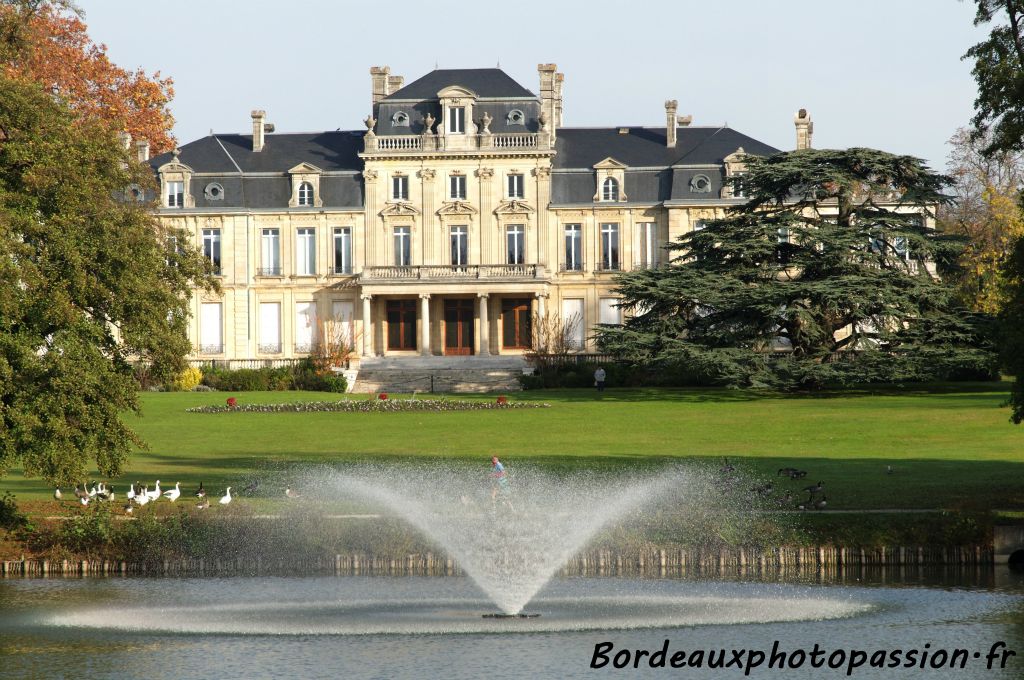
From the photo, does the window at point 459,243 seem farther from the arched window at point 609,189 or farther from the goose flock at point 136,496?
the goose flock at point 136,496

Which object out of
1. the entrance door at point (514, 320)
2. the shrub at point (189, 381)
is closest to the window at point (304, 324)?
the shrub at point (189, 381)

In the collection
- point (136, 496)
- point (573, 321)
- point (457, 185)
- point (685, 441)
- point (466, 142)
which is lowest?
point (685, 441)

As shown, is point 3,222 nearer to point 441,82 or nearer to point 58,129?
point 58,129

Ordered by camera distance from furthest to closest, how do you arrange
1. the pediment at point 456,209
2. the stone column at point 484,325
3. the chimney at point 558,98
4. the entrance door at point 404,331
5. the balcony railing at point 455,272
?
the chimney at point 558,98 < the entrance door at point 404,331 < the pediment at point 456,209 < the balcony railing at point 455,272 < the stone column at point 484,325

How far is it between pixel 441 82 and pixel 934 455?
37365mm

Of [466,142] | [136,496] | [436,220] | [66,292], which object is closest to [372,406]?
[436,220]

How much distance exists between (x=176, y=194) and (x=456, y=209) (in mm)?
12255

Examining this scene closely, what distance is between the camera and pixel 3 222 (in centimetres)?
1998

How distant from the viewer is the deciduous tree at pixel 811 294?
45812mm

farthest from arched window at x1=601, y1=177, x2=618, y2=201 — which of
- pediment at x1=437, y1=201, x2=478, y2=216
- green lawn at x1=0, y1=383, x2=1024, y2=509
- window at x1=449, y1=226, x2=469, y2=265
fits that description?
green lawn at x1=0, y1=383, x2=1024, y2=509

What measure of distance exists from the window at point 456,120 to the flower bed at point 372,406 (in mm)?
19485

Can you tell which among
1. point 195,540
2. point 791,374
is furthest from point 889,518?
point 791,374

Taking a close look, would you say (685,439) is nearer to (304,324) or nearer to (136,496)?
(136,496)

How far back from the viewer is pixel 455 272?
197 feet
